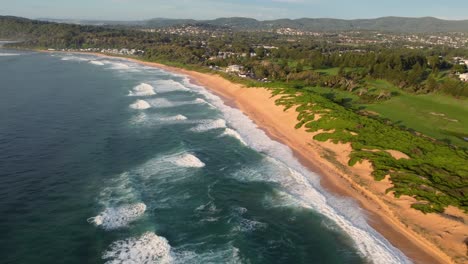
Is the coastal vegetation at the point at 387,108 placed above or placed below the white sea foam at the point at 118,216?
above

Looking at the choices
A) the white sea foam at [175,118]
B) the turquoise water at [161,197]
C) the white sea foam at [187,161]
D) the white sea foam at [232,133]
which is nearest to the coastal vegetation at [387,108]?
the turquoise water at [161,197]

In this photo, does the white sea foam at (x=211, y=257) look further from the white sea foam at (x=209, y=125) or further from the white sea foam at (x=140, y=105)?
the white sea foam at (x=140, y=105)

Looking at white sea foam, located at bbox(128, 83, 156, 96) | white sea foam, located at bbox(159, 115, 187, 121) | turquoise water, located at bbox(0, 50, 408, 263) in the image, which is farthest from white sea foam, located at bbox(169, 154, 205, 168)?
white sea foam, located at bbox(128, 83, 156, 96)

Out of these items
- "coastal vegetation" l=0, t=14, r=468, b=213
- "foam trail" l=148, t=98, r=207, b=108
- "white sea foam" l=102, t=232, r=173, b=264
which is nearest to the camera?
"white sea foam" l=102, t=232, r=173, b=264

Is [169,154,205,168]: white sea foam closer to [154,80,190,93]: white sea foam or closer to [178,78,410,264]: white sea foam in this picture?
[178,78,410,264]: white sea foam

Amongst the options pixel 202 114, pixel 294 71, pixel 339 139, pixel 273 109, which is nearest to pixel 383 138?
pixel 339 139

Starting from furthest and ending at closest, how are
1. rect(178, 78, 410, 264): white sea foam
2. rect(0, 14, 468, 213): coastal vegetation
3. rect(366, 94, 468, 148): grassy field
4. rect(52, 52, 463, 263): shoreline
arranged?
1. rect(366, 94, 468, 148): grassy field
2. rect(0, 14, 468, 213): coastal vegetation
3. rect(52, 52, 463, 263): shoreline
4. rect(178, 78, 410, 264): white sea foam
